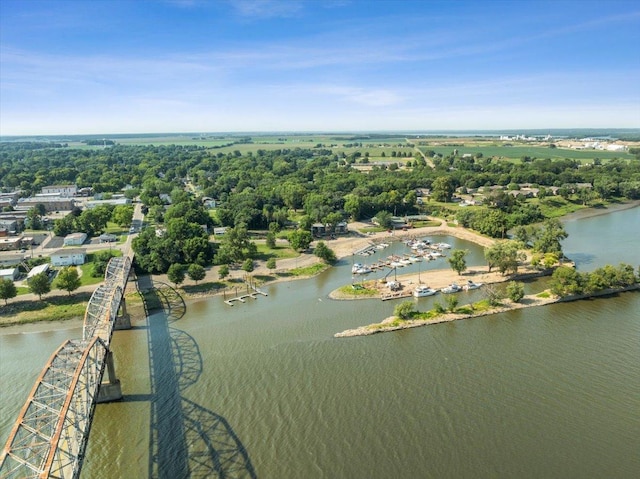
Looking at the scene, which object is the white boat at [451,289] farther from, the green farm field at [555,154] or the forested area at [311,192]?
the green farm field at [555,154]

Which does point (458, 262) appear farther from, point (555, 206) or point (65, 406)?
point (555, 206)

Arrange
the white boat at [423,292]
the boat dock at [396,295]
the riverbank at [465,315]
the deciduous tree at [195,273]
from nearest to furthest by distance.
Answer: the riverbank at [465,315] → the boat dock at [396,295] → the white boat at [423,292] → the deciduous tree at [195,273]

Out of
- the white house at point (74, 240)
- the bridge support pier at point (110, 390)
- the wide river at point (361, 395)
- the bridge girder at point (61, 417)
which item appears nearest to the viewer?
the bridge girder at point (61, 417)

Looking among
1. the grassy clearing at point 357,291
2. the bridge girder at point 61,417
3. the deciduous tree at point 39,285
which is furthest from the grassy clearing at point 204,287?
the bridge girder at point 61,417

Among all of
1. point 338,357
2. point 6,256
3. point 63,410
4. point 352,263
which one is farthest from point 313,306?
point 6,256

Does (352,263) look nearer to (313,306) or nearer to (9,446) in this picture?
(313,306)

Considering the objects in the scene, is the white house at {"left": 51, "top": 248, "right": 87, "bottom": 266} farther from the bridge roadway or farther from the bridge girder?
the bridge girder

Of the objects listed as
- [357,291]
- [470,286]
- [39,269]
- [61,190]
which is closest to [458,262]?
[470,286]

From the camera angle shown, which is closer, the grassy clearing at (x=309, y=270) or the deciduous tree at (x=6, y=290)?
the deciduous tree at (x=6, y=290)
